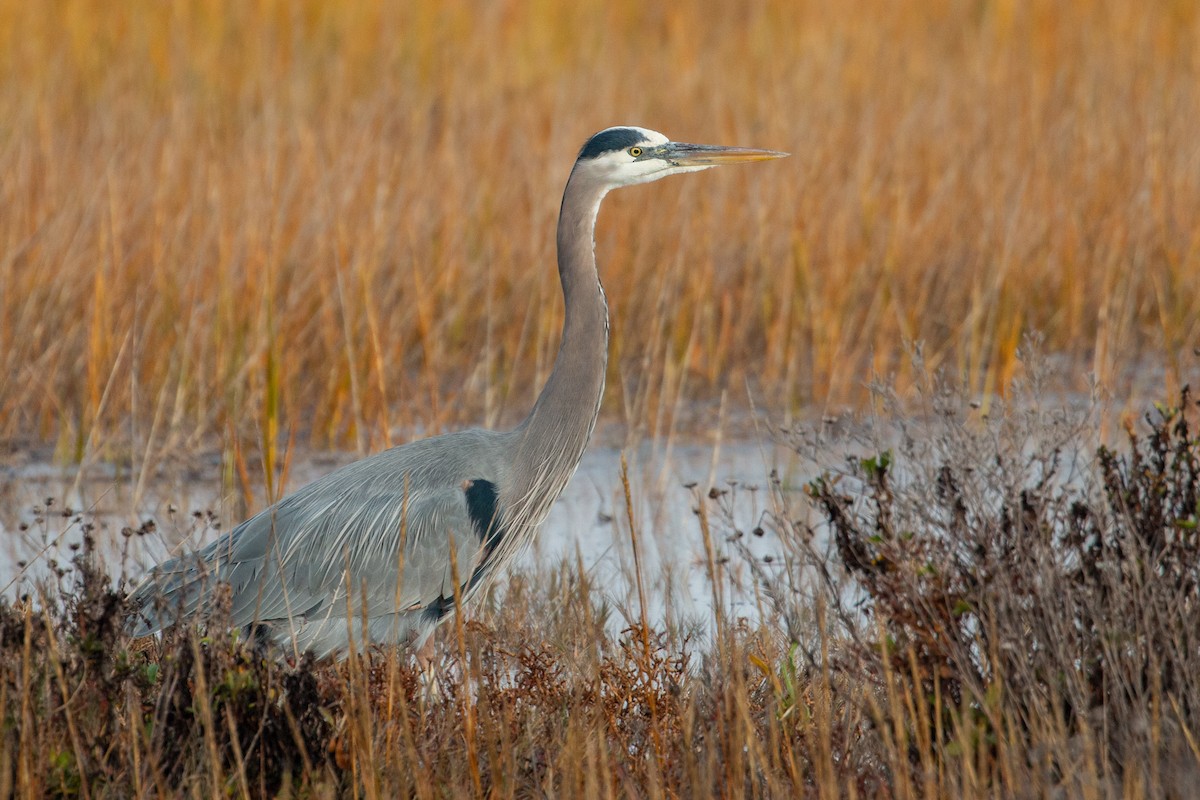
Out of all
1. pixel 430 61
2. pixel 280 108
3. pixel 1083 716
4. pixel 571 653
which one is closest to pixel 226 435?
pixel 571 653

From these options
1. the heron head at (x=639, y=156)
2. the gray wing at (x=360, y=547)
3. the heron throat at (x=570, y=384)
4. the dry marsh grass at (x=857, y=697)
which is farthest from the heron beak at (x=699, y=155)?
the dry marsh grass at (x=857, y=697)

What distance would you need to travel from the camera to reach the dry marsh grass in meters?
2.46

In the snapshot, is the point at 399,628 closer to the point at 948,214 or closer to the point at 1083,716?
the point at 1083,716

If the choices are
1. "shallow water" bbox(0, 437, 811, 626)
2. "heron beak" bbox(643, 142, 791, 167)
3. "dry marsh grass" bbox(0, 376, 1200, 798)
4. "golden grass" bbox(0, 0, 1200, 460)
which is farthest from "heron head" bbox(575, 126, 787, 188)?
"dry marsh grass" bbox(0, 376, 1200, 798)

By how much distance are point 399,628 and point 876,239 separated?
366 centimetres

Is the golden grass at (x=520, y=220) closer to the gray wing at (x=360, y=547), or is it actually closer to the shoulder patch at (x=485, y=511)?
the gray wing at (x=360, y=547)

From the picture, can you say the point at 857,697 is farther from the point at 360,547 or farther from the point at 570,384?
the point at 360,547

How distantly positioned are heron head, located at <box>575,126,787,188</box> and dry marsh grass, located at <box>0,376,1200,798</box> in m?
1.32

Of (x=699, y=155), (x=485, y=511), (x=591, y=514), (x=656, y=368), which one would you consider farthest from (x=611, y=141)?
(x=656, y=368)

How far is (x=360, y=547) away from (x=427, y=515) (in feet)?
0.60

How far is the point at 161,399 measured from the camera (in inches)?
192

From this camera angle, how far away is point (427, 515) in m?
3.67

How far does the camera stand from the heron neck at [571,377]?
12.5ft

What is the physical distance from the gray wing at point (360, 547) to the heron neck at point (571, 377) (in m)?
0.19
